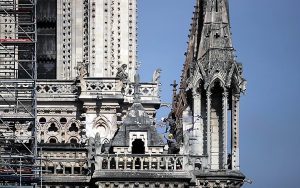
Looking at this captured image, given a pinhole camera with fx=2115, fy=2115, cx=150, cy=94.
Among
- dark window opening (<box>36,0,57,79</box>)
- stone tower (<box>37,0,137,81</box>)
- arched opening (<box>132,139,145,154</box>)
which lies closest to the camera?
arched opening (<box>132,139,145,154</box>)

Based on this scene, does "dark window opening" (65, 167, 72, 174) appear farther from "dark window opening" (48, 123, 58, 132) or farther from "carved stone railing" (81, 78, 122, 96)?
"dark window opening" (48, 123, 58, 132)

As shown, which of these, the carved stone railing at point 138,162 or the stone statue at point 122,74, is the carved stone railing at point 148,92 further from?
the carved stone railing at point 138,162

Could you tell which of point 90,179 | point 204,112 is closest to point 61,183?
point 90,179

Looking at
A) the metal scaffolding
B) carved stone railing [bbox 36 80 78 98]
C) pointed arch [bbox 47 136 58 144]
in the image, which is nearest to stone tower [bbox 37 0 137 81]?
carved stone railing [bbox 36 80 78 98]

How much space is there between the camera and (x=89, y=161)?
258 feet

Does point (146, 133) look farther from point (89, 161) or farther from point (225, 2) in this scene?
point (225, 2)

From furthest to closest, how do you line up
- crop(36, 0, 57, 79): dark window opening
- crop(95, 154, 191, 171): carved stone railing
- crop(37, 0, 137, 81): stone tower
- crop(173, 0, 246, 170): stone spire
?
1. crop(36, 0, 57, 79): dark window opening
2. crop(37, 0, 137, 81): stone tower
3. crop(173, 0, 246, 170): stone spire
4. crop(95, 154, 191, 171): carved stone railing

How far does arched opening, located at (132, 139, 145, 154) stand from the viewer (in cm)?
7838

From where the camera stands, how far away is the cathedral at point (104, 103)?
77.9m

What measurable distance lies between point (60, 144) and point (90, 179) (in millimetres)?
3304

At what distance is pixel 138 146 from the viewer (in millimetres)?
78562

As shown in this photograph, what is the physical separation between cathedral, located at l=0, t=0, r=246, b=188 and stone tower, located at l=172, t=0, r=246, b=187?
39mm

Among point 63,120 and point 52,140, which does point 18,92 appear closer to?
point 63,120

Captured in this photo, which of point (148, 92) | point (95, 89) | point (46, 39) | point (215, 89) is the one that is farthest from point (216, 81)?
point (46, 39)
